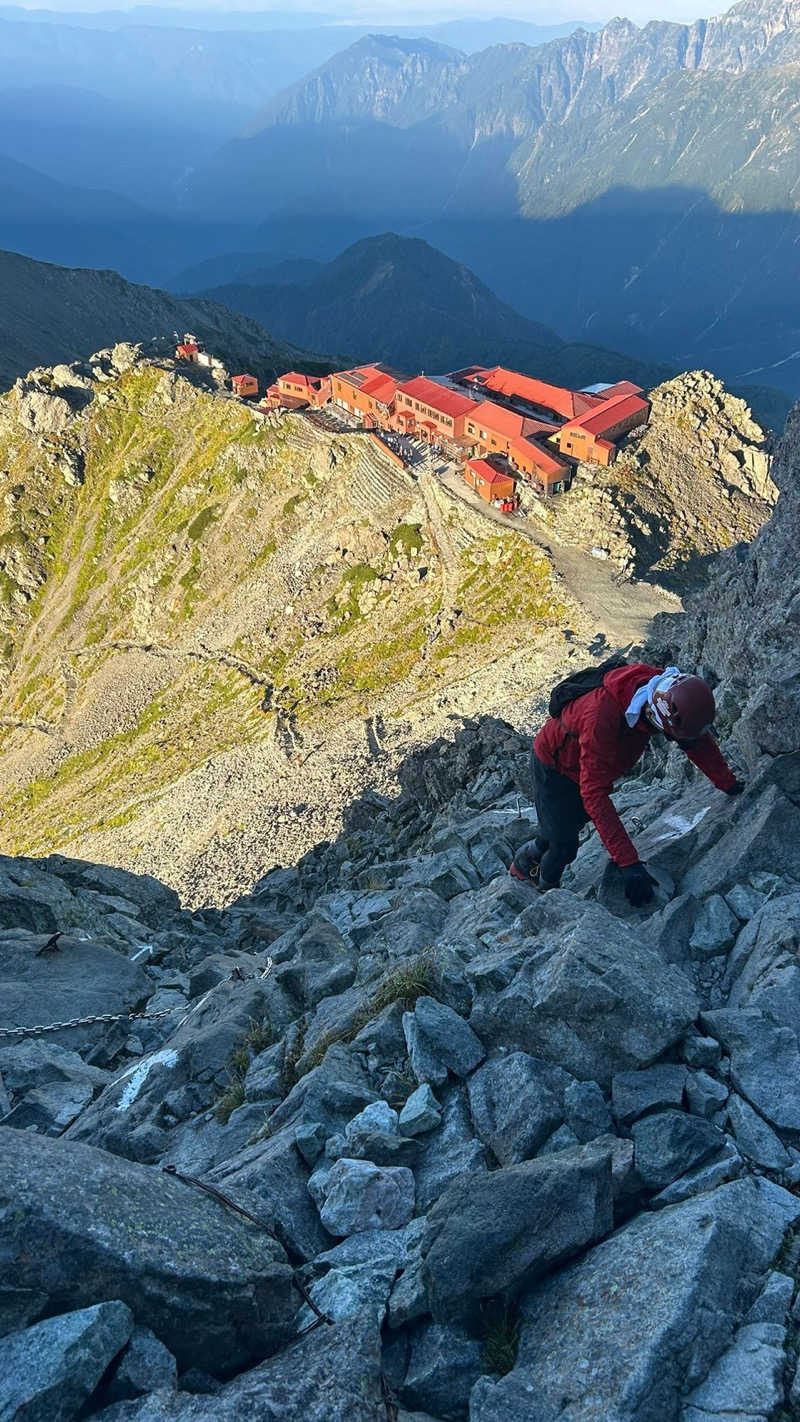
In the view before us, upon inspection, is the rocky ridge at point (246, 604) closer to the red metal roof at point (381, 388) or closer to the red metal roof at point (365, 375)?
the red metal roof at point (381, 388)

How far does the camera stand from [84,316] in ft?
570

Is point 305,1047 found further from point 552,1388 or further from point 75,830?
point 75,830

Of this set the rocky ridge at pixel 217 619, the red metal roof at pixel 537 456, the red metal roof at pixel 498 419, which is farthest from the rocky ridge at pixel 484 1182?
the red metal roof at pixel 498 419

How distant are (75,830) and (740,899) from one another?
195 feet

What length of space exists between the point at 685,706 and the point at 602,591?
48.7 meters

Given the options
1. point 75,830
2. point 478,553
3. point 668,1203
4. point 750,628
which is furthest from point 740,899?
point 75,830

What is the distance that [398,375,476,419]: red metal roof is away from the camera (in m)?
77.9

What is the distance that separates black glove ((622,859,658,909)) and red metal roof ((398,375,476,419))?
71.4 metres

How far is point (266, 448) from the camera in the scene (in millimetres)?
79188

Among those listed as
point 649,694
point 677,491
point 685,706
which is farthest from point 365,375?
point 685,706

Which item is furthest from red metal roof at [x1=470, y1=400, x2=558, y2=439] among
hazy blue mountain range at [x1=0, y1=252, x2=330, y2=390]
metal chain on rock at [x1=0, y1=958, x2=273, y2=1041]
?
hazy blue mountain range at [x1=0, y1=252, x2=330, y2=390]

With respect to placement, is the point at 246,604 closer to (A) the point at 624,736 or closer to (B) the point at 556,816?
(B) the point at 556,816

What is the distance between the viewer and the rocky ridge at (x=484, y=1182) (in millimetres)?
5898

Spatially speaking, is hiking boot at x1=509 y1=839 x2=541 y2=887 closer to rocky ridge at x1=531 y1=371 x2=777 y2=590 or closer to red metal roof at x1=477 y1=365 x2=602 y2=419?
rocky ridge at x1=531 y1=371 x2=777 y2=590
